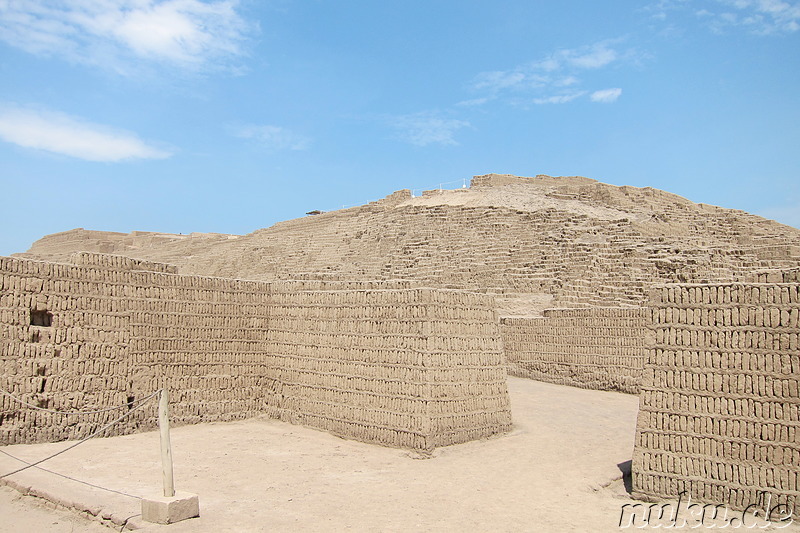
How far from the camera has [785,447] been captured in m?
7.41

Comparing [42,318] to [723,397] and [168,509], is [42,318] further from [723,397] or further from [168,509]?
[723,397]

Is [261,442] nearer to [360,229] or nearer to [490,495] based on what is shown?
[490,495]

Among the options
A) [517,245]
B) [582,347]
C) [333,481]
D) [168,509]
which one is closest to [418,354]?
[333,481]

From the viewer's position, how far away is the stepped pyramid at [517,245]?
23.3 m

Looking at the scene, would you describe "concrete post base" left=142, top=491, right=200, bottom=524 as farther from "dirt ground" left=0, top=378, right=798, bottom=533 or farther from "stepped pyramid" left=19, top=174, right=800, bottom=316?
"stepped pyramid" left=19, top=174, right=800, bottom=316

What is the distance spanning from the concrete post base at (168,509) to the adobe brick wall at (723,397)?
5.11 meters

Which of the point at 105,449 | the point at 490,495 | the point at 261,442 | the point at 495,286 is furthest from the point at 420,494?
the point at 495,286

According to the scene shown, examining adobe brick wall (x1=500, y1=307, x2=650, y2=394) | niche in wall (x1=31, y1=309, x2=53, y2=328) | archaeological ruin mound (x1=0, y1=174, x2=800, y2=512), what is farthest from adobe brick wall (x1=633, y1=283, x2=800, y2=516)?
niche in wall (x1=31, y1=309, x2=53, y2=328)

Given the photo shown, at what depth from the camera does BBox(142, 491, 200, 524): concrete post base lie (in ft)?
22.6

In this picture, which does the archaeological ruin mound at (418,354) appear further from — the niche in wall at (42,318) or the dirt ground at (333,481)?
the dirt ground at (333,481)

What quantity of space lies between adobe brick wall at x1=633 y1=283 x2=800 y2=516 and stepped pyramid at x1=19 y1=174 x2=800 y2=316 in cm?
1203

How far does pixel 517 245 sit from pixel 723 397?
1973 centimetres

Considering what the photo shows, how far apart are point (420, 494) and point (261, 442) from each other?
3.63 m

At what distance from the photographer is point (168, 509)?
22.6 ft
